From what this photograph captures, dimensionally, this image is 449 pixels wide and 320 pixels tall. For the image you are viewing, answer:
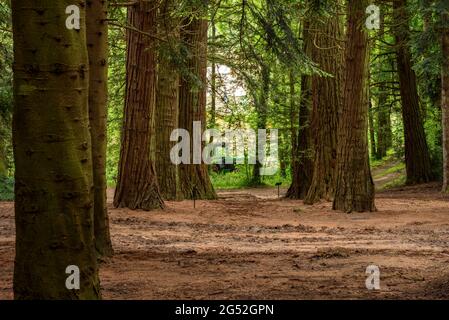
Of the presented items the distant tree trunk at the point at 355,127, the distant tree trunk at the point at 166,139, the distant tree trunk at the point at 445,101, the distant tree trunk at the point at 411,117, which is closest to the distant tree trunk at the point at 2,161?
the distant tree trunk at the point at 166,139

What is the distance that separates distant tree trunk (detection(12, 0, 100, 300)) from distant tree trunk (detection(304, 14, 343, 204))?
13478 millimetres

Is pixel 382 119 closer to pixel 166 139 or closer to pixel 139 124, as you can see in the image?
pixel 166 139

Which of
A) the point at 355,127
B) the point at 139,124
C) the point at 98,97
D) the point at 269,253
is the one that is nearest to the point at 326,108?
the point at 355,127

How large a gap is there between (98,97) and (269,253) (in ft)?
10.2

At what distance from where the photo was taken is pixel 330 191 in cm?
1777

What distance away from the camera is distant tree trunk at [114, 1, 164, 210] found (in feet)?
48.0

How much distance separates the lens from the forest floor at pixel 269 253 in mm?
6234

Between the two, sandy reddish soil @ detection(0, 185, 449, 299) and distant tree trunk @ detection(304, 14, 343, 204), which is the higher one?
distant tree trunk @ detection(304, 14, 343, 204)

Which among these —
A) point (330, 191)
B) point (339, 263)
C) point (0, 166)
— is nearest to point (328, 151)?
point (330, 191)

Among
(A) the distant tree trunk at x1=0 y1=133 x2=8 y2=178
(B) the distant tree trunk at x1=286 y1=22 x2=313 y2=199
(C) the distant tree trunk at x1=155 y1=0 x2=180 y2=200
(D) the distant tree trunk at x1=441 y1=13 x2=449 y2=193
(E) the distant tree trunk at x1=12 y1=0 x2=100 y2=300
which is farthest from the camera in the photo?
(A) the distant tree trunk at x1=0 y1=133 x2=8 y2=178

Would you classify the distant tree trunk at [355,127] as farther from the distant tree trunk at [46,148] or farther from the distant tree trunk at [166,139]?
the distant tree trunk at [46,148]

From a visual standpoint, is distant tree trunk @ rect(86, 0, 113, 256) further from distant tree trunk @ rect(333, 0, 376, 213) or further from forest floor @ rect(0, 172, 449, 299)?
distant tree trunk @ rect(333, 0, 376, 213)

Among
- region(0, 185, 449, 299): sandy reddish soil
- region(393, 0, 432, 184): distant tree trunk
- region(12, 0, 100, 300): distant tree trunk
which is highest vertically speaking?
region(393, 0, 432, 184): distant tree trunk

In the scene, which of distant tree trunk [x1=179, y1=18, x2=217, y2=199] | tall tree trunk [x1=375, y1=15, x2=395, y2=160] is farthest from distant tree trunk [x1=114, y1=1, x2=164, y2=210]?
tall tree trunk [x1=375, y1=15, x2=395, y2=160]
